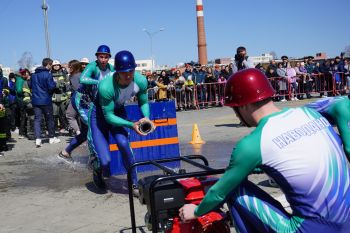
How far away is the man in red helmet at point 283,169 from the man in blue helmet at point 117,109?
8.62 feet

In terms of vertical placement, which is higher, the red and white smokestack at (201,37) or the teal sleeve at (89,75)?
the red and white smokestack at (201,37)

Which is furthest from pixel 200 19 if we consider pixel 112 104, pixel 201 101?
pixel 112 104

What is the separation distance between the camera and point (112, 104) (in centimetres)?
554

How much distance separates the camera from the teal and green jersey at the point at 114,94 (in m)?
5.46

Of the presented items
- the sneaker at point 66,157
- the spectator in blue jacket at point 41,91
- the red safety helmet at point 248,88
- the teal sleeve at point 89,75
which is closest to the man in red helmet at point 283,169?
the red safety helmet at point 248,88

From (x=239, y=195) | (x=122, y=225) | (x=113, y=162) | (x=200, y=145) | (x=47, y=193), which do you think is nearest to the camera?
(x=239, y=195)

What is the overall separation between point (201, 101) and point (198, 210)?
17.0 meters

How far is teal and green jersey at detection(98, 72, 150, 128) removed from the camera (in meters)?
5.46

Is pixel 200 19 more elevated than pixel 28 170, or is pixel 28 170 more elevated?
pixel 200 19

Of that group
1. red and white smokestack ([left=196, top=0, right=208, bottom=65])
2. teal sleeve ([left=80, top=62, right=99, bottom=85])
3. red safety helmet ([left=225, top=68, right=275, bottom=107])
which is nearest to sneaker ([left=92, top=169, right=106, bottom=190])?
teal sleeve ([left=80, top=62, right=99, bottom=85])

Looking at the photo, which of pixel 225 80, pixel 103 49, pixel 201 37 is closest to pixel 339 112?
pixel 103 49

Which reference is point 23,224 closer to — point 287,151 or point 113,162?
point 113,162

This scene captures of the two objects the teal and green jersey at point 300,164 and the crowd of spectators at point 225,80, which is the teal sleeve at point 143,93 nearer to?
the teal and green jersey at point 300,164

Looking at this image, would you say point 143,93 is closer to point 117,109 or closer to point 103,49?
point 117,109
